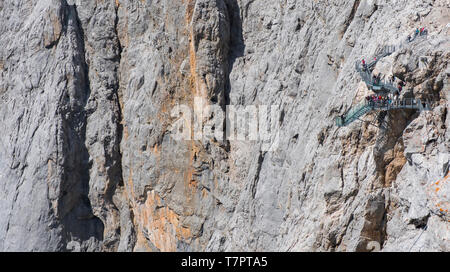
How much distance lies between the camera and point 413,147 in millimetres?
20703

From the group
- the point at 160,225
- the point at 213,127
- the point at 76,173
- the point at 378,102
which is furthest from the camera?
the point at 76,173

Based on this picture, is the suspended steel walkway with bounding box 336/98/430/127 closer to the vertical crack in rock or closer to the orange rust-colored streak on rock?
the orange rust-colored streak on rock

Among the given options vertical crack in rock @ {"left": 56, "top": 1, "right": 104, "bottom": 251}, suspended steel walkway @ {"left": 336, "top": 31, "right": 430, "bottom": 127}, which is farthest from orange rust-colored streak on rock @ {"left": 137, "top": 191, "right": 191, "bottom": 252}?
suspended steel walkway @ {"left": 336, "top": 31, "right": 430, "bottom": 127}

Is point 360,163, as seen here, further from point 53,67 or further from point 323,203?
point 53,67

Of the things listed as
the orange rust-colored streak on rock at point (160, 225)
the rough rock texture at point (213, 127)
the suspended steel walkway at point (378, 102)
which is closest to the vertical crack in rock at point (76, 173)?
the rough rock texture at point (213, 127)

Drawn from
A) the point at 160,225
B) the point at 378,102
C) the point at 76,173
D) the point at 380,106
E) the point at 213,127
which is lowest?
the point at 160,225

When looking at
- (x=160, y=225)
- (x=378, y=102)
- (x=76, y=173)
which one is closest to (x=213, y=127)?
(x=160, y=225)

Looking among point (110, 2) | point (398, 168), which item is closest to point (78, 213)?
point (110, 2)

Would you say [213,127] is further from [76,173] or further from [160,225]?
[76,173]

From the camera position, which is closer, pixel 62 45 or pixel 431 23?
pixel 431 23

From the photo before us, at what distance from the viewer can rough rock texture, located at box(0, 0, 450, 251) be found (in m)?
21.7

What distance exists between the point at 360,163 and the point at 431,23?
18.3 ft

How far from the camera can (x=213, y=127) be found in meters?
33.6

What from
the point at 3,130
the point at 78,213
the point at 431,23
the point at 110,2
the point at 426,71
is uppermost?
the point at 110,2
